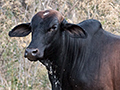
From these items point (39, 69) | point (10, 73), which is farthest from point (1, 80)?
point (39, 69)

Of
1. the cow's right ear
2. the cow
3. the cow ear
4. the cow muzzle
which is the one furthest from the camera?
the cow's right ear

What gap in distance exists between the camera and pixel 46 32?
3.91m

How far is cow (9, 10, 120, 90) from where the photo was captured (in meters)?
3.90

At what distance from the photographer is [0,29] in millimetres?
6695

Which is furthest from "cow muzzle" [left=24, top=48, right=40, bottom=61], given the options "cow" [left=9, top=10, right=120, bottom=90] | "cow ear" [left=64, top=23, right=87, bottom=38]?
"cow ear" [left=64, top=23, right=87, bottom=38]

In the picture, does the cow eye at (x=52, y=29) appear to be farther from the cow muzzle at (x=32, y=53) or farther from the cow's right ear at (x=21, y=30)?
the cow's right ear at (x=21, y=30)

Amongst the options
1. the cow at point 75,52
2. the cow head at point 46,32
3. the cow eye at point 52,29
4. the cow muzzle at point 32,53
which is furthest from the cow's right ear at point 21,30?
the cow muzzle at point 32,53

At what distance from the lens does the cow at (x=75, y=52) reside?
390 centimetres

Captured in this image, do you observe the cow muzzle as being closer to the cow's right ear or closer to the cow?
the cow

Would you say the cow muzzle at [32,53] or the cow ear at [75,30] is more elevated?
the cow ear at [75,30]

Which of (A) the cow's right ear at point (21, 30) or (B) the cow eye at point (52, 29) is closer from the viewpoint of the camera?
(B) the cow eye at point (52, 29)

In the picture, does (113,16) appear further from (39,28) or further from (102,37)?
(39,28)

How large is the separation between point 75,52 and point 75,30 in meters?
0.32

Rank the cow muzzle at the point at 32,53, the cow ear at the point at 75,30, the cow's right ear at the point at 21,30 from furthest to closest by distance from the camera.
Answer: the cow's right ear at the point at 21,30 → the cow ear at the point at 75,30 → the cow muzzle at the point at 32,53
